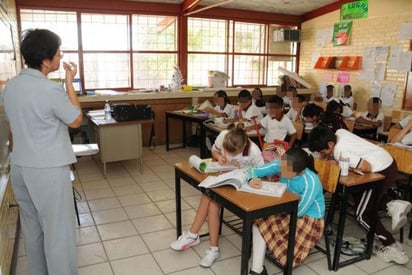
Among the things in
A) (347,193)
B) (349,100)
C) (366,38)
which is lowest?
(347,193)

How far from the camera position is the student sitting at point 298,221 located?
2.39 metres

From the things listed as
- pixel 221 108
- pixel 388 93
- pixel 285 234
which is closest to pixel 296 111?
pixel 221 108

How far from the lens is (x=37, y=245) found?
212 centimetres

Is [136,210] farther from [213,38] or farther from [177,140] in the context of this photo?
[213,38]

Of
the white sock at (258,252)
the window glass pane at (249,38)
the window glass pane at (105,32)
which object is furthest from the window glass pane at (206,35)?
the white sock at (258,252)

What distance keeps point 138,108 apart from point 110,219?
1759 mm

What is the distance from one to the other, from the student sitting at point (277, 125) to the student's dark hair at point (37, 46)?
2.99m

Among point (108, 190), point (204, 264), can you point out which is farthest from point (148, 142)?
point (204, 264)

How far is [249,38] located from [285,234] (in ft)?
20.4

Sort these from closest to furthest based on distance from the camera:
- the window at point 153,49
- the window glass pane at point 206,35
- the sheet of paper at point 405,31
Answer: the sheet of paper at point 405,31 → the window at point 153,49 → the window glass pane at point 206,35

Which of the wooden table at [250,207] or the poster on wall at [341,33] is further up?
the poster on wall at [341,33]

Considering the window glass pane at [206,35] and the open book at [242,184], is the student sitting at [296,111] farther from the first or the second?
the open book at [242,184]

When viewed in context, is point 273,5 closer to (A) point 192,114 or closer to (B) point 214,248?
(A) point 192,114

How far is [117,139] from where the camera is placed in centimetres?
469
